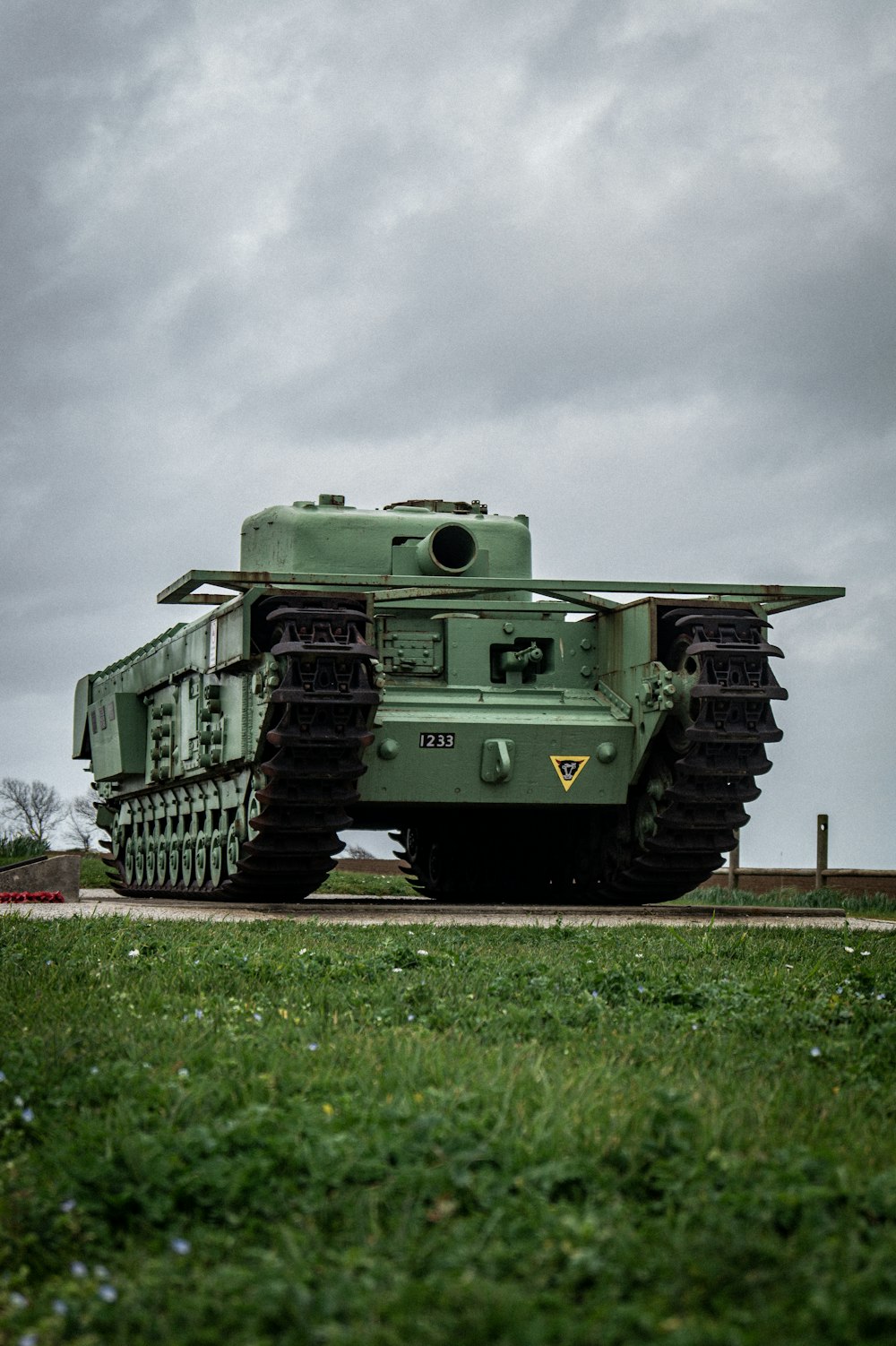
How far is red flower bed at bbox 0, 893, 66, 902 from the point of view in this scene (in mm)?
14352

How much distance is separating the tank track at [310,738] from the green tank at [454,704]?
21 mm

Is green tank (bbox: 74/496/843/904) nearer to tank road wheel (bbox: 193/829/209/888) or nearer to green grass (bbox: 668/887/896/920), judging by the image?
tank road wheel (bbox: 193/829/209/888)

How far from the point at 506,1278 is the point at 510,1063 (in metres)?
1.60

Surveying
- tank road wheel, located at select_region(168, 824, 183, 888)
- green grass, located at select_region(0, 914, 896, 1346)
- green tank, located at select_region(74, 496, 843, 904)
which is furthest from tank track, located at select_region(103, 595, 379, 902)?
green grass, located at select_region(0, 914, 896, 1346)

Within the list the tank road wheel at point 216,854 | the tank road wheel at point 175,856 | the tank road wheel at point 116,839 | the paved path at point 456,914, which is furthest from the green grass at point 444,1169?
the tank road wheel at point 116,839

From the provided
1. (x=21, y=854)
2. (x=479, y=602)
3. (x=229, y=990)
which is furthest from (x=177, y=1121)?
(x=21, y=854)

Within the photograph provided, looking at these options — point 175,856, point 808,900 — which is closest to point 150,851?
point 175,856

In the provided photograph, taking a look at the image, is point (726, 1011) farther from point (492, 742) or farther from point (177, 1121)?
point (492, 742)

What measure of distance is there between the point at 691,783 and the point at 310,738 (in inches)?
135

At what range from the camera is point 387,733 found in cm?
1391

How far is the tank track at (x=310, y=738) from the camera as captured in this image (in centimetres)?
1291

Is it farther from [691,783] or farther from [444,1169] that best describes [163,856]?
[444,1169]

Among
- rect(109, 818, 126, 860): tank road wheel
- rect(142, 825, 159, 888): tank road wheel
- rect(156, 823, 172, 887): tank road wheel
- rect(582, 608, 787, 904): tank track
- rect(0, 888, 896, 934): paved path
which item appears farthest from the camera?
rect(109, 818, 126, 860): tank road wheel

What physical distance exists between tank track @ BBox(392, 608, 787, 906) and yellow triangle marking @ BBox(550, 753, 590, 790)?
668mm
